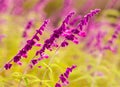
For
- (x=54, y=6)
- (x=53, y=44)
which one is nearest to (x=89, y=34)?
(x=53, y=44)

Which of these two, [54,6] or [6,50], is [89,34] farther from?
[54,6]

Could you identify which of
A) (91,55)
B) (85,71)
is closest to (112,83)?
(85,71)

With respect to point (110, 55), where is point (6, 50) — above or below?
below

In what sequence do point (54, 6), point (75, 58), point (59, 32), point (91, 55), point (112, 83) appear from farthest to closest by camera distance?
point (54, 6) → point (75, 58) → point (91, 55) → point (112, 83) → point (59, 32)

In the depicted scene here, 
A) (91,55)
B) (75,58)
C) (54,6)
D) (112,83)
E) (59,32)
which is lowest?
(59,32)

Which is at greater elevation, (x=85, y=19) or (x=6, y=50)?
(x=6, y=50)

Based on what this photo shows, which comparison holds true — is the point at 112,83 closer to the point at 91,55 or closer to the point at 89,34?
the point at 91,55

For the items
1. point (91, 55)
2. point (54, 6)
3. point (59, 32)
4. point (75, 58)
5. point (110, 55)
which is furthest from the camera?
point (54, 6)

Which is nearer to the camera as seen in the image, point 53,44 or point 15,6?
point 53,44

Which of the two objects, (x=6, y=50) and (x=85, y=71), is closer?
(x=85, y=71)
